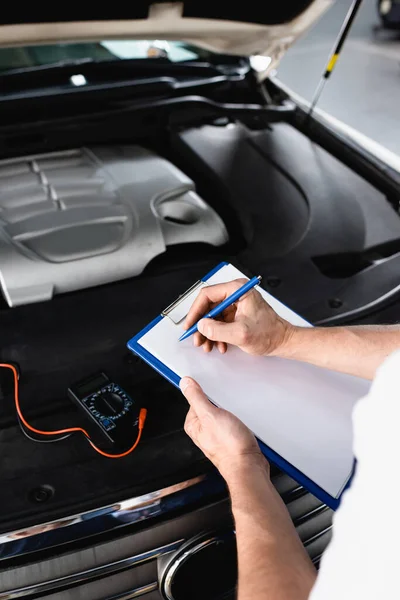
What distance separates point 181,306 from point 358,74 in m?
3.71

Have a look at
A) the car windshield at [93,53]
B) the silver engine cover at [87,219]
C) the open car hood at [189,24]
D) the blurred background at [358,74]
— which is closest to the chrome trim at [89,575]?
the silver engine cover at [87,219]

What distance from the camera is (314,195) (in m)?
1.30

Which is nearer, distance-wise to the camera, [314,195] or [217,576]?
[217,576]

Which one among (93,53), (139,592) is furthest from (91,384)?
(93,53)

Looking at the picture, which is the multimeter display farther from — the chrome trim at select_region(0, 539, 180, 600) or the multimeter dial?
the chrome trim at select_region(0, 539, 180, 600)

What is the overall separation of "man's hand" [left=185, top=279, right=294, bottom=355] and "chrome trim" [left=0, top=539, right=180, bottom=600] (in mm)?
283

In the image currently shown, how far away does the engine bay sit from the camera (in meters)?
0.78

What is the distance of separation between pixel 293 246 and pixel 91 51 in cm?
88

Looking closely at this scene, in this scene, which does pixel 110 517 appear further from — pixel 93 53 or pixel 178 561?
pixel 93 53

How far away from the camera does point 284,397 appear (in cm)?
Answer: 82

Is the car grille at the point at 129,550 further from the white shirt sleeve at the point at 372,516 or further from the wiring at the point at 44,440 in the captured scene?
the white shirt sleeve at the point at 372,516

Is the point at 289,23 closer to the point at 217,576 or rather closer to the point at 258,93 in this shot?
the point at 258,93

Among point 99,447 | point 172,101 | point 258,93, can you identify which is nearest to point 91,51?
point 172,101

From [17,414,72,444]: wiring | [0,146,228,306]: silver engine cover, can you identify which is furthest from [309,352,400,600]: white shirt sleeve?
[0,146,228,306]: silver engine cover
